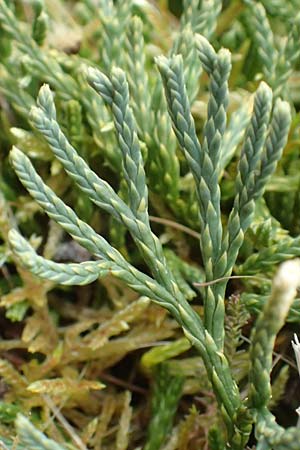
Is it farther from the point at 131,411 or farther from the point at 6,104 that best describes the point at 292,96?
the point at 131,411

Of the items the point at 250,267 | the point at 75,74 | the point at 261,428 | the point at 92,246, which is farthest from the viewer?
the point at 75,74

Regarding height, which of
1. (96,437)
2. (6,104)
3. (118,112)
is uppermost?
(118,112)

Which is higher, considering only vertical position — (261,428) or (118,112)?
(118,112)

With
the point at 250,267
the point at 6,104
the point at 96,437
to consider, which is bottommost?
the point at 96,437

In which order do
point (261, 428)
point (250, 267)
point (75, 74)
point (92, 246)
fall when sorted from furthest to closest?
point (75, 74), point (250, 267), point (92, 246), point (261, 428)

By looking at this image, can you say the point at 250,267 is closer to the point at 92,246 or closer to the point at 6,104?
the point at 92,246

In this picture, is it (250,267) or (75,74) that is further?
(75,74)

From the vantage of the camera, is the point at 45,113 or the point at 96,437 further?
the point at 96,437

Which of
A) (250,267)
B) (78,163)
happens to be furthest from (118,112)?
(250,267)

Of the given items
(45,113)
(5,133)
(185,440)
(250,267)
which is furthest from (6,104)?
(185,440)
